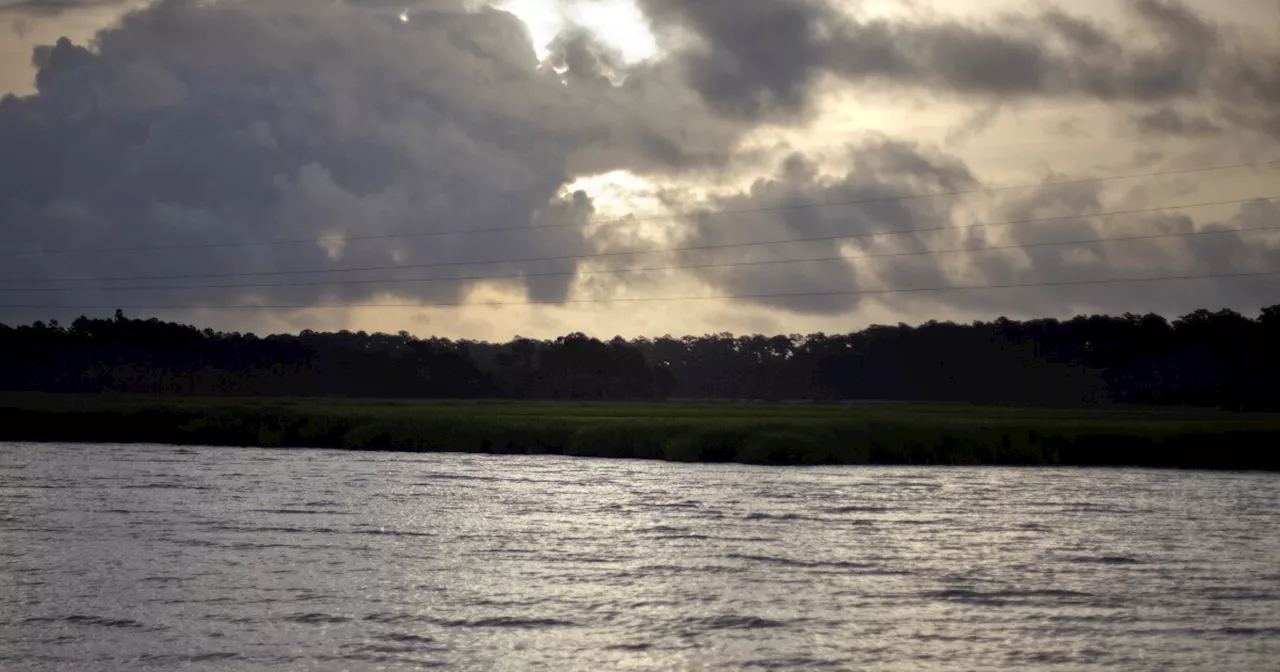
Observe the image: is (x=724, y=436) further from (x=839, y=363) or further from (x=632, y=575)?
(x=839, y=363)

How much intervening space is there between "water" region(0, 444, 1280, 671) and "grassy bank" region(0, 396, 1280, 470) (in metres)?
14.8

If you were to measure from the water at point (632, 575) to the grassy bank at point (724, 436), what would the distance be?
48.5 ft

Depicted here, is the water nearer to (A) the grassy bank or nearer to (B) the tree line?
(A) the grassy bank

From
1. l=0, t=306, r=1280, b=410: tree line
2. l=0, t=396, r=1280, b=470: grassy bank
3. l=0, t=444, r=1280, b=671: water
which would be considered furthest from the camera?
l=0, t=306, r=1280, b=410: tree line

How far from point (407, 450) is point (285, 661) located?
5840cm

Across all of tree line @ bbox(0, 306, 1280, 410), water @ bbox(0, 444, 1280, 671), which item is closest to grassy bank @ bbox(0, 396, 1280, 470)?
water @ bbox(0, 444, 1280, 671)

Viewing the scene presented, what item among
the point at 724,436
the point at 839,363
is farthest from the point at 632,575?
the point at 839,363

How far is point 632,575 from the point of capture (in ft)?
100

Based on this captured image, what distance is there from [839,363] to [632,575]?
162492 millimetres

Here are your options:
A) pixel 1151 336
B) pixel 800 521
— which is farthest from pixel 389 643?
pixel 1151 336

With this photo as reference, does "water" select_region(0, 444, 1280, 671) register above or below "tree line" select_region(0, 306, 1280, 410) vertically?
below

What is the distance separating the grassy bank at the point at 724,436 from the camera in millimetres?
69500

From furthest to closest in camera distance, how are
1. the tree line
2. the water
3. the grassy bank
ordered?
the tree line → the grassy bank → the water

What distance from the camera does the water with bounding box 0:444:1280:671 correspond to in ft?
74.1
